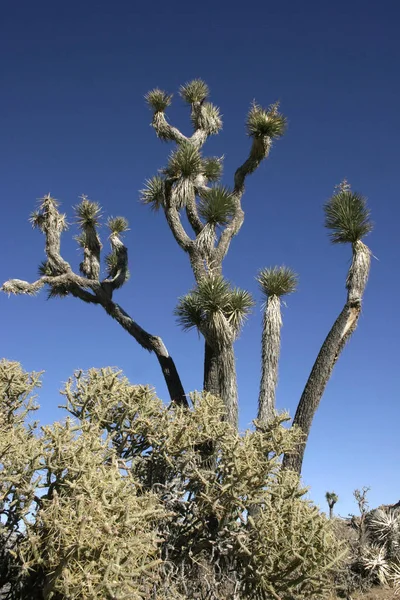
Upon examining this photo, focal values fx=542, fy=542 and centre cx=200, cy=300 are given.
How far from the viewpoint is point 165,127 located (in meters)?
13.2

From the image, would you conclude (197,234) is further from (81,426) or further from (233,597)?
(233,597)

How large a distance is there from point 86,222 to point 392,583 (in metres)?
9.75

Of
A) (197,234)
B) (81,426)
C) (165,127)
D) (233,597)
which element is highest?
(165,127)

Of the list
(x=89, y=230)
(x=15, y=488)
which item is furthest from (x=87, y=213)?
(x=15, y=488)

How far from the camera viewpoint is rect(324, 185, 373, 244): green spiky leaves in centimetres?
1053

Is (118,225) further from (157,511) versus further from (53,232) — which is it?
(157,511)

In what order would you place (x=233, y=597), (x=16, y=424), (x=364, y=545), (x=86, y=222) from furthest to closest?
(x=86, y=222) → (x=364, y=545) → (x=16, y=424) → (x=233, y=597)

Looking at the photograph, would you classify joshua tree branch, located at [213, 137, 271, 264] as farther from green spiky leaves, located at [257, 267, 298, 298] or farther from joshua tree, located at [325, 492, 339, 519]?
joshua tree, located at [325, 492, 339, 519]

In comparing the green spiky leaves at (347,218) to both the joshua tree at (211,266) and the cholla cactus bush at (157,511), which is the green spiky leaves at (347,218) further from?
the cholla cactus bush at (157,511)

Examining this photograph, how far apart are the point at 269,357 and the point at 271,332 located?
446 millimetres

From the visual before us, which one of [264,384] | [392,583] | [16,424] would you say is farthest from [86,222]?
Result: [392,583]

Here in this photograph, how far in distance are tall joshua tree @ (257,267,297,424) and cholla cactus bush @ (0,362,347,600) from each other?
1.57 meters

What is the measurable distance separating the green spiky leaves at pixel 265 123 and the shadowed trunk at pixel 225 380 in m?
5.14

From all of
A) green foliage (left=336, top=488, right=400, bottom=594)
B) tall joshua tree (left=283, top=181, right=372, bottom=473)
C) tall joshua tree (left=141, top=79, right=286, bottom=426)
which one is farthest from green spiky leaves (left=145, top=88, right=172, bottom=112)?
green foliage (left=336, top=488, right=400, bottom=594)
